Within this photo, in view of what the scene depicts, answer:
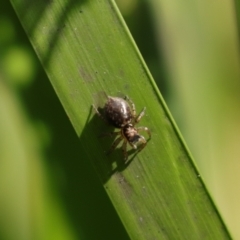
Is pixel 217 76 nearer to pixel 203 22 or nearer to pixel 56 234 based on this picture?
pixel 203 22

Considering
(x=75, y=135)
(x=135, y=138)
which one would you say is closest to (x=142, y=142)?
(x=135, y=138)

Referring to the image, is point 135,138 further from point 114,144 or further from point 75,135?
point 75,135

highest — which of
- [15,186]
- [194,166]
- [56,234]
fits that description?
[194,166]

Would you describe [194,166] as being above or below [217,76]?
below

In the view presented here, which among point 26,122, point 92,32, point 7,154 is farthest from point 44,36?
point 7,154

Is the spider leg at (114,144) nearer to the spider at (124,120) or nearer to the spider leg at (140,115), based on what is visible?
the spider at (124,120)

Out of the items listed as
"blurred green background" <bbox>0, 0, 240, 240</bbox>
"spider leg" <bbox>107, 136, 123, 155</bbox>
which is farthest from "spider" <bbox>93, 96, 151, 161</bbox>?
"blurred green background" <bbox>0, 0, 240, 240</bbox>
